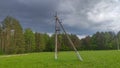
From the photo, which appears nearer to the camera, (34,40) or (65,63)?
(65,63)

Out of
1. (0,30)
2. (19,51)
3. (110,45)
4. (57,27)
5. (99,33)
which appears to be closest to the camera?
(57,27)

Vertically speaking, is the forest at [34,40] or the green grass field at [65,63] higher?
the forest at [34,40]

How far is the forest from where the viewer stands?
342 feet

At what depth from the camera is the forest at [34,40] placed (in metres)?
104

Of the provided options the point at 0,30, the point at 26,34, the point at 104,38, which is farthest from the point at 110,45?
the point at 0,30

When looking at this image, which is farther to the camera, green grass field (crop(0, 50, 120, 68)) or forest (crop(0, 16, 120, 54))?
forest (crop(0, 16, 120, 54))

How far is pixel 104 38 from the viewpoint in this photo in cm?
16775

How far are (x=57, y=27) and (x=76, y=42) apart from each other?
126 m

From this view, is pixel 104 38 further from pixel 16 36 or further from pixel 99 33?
pixel 16 36

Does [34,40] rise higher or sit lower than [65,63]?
higher

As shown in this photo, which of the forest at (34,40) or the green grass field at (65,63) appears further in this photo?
the forest at (34,40)

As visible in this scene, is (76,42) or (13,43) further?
(76,42)

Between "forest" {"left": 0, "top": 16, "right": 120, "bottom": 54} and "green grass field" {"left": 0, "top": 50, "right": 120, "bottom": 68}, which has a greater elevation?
"forest" {"left": 0, "top": 16, "right": 120, "bottom": 54}

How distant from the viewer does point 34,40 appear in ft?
431
